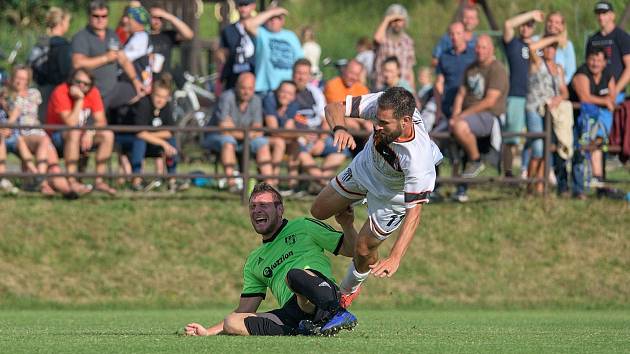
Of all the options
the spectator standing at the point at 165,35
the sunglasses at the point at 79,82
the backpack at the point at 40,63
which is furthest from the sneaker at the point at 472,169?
the backpack at the point at 40,63

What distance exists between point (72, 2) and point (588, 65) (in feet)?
51.6

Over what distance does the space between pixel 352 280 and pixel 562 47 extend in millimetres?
9272

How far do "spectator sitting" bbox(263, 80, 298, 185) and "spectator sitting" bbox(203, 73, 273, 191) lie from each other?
0.11 metres

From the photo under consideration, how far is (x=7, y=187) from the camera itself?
17.9 metres

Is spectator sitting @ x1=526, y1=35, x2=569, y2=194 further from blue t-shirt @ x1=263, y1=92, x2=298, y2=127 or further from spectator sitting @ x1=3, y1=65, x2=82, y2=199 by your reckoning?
spectator sitting @ x1=3, y1=65, x2=82, y2=199

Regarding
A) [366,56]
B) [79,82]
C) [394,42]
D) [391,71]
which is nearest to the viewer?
[79,82]

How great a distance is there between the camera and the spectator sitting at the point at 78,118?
17.2 metres

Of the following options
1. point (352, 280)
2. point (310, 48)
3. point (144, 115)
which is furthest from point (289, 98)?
point (352, 280)

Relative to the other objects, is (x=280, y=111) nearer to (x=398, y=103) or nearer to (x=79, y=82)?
(x=79, y=82)

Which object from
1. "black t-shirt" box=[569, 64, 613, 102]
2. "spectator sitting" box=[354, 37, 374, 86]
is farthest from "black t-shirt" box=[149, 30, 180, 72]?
"black t-shirt" box=[569, 64, 613, 102]

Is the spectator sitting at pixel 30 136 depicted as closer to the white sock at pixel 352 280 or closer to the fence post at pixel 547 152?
the fence post at pixel 547 152

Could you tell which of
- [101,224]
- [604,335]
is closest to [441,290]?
[101,224]

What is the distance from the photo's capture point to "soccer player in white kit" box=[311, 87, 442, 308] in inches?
380

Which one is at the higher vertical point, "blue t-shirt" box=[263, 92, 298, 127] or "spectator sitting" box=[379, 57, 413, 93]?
"spectator sitting" box=[379, 57, 413, 93]
